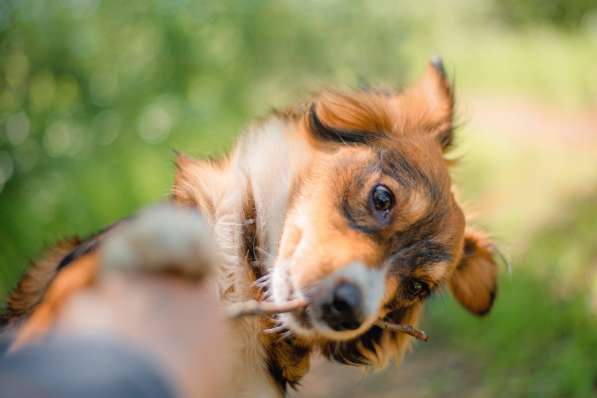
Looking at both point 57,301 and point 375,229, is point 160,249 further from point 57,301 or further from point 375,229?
point 375,229

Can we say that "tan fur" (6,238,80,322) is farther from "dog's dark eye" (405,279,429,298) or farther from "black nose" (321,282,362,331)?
"dog's dark eye" (405,279,429,298)

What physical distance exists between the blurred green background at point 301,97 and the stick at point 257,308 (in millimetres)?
1586

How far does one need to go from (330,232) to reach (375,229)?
0.20 m

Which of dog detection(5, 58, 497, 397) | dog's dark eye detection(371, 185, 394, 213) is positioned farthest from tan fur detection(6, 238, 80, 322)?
dog's dark eye detection(371, 185, 394, 213)

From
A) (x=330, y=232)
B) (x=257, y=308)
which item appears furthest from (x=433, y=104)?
(x=257, y=308)

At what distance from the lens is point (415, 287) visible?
2695mm

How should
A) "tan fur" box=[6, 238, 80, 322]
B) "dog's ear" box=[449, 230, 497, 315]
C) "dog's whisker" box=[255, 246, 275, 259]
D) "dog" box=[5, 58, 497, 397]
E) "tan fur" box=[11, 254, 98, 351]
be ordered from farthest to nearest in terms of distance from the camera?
"dog's ear" box=[449, 230, 497, 315] → "tan fur" box=[6, 238, 80, 322] → "dog's whisker" box=[255, 246, 275, 259] → "dog" box=[5, 58, 497, 397] → "tan fur" box=[11, 254, 98, 351]

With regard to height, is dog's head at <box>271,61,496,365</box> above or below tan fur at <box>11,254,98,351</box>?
below

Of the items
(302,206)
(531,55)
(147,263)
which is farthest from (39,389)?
(531,55)

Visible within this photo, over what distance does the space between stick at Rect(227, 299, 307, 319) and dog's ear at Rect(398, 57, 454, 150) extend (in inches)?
48.1

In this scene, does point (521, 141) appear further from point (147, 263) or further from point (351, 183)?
point (147, 263)

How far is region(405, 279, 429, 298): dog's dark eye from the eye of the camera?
264cm

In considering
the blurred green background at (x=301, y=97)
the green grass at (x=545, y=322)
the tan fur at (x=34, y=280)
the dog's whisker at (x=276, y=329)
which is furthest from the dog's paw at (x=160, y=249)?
the green grass at (x=545, y=322)

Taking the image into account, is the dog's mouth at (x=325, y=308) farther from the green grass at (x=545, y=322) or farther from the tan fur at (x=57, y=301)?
the green grass at (x=545, y=322)
